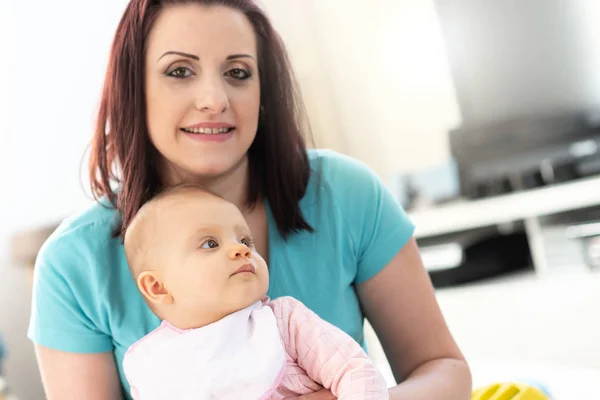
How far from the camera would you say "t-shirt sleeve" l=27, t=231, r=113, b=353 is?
3.58 ft

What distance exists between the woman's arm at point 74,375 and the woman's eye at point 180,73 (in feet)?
1.54

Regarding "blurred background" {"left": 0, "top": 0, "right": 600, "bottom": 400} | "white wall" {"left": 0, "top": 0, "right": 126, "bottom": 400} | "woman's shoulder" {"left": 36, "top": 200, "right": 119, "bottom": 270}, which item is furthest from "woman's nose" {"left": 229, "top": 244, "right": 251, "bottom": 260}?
"white wall" {"left": 0, "top": 0, "right": 126, "bottom": 400}

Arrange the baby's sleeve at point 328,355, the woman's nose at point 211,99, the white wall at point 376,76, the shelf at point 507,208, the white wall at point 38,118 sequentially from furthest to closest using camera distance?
the white wall at point 376,76 → the white wall at point 38,118 → the shelf at point 507,208 → the woman's nose at point 211,99 → the baby's sleeve at point 328,355

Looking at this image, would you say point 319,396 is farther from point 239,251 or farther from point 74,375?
point 74,375

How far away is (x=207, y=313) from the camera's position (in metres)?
0.91

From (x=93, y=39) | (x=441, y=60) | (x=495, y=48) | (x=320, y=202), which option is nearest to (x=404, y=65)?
(x=441, y=60)

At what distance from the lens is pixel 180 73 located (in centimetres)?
111

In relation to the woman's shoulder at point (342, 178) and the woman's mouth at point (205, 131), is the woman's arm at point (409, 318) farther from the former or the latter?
the woman's mouth at point (205, 131)

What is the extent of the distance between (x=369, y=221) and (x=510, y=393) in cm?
38

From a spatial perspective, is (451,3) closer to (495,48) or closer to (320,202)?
(495,48)

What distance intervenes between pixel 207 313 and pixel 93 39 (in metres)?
1.94

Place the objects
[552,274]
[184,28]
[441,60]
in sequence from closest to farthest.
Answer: [184,28] → [552,274] → [441,60]

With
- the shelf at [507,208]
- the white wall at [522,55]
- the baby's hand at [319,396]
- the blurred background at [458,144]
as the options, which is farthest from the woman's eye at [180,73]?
the white wall at [522,55]

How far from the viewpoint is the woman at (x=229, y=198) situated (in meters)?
1.10
